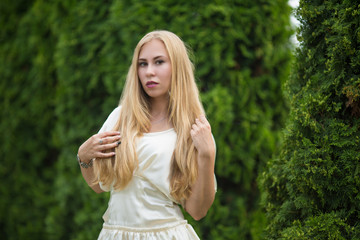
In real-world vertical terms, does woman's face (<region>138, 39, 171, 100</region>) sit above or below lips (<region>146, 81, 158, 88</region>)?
above

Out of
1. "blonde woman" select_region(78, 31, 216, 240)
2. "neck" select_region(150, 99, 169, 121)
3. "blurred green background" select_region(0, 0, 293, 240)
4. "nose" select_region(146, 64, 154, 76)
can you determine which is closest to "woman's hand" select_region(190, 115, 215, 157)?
"blonde woman" select_region(78, 31, 216, 240)

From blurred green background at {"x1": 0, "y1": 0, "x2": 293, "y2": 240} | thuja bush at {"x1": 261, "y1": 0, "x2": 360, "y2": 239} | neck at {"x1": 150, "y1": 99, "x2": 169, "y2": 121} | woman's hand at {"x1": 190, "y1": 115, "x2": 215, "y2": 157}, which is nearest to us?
thuja bush at {"x1": 261, "y1": 0, "x2": 360, "y2": 239}

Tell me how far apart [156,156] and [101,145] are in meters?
0.32

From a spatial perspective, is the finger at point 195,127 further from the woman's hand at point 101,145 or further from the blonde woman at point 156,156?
Result: the woman's hand at point 101,145

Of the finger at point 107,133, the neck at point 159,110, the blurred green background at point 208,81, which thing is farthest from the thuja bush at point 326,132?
the blurred green background at point 208,81

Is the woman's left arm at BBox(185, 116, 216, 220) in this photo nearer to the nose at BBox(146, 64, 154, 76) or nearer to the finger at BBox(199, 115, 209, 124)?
the finger at BBox(199, 115, 209, 124)

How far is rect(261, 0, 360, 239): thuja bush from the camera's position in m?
2.15

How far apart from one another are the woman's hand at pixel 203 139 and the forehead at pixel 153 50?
1.52ft

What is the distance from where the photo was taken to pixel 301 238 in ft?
7.13

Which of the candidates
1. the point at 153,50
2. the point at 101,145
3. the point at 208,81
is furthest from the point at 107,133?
the point at 208,81

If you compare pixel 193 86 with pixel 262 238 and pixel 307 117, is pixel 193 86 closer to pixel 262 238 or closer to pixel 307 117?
pixel 307 117

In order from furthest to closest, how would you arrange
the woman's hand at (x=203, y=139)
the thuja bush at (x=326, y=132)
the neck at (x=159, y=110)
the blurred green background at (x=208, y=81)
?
the blurred green background at (x=208, y=81)
the neck at (x=159, y=110)
the woman's hand at (x=203, y=139)
the thuja bush at (x=326, y=132)

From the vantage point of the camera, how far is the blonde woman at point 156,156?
7.60ft

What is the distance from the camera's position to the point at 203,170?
2275mm
